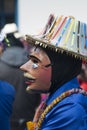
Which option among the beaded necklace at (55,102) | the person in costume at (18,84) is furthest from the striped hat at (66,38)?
the person in costume at (18,84)

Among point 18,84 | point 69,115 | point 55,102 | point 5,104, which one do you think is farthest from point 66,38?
point 18,84

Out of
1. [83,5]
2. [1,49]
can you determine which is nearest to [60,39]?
[1,49]

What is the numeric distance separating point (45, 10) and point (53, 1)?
288 millimetres

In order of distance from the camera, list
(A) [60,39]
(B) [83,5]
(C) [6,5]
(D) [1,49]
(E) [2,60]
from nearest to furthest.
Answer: (A) [60,39], (E) [2,60], (D) [1,49], (B) [83,5], (C) [6,5]

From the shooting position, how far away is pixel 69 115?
9.35 feet

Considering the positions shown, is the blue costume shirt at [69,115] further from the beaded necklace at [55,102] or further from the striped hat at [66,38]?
the striped hat at [66,38]

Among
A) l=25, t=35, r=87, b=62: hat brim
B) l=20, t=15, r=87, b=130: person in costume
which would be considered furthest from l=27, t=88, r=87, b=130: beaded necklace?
l=25, t=35, r=87, b=62: hat brim

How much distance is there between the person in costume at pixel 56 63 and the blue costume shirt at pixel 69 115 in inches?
0.7

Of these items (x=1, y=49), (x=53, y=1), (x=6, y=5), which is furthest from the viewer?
(x=6, y=5)

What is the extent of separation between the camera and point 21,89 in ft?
17.3

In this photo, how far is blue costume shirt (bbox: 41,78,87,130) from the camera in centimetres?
284

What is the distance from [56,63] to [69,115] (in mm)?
419

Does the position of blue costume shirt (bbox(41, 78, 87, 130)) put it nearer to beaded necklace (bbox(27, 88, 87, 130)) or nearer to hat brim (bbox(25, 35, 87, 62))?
beaded necklace (bbox(27, 88, 87, 130))

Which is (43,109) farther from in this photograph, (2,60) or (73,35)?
(2,60)
